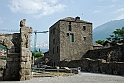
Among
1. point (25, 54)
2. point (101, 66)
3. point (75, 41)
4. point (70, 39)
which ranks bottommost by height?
point (101, 66)

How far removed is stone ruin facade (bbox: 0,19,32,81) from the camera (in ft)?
42.5

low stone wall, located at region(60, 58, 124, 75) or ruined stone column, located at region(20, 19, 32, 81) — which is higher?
ruined stone column, located at region(20, 19, 32, 81)

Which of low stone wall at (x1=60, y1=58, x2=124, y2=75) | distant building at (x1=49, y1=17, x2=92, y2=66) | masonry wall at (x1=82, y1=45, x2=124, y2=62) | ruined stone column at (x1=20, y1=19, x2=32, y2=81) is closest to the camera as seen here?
ruined stone column at (x1=20, y1=19, x2=32, y2=81)

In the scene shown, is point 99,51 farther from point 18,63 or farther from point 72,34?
point 18,63

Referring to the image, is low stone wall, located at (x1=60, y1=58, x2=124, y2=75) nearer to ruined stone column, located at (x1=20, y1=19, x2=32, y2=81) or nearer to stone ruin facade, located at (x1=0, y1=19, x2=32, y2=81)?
stone ruin facade, located at (x1=0, y1=19, x2=32, y2=81)

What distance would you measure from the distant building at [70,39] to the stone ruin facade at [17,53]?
25.3 meters

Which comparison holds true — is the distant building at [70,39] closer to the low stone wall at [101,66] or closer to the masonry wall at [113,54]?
the masonry wall at [113,54]

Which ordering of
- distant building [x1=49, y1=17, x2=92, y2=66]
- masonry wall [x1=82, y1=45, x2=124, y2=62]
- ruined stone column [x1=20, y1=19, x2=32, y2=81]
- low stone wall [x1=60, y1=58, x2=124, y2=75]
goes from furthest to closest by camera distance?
distant building [x1=49, y1=17, x2=92, y2=66] → masonry wall [x1=82, y1=45, x2=124, y2=62] → low stone wall [x1=60, y1=58, x2=124, y2=75] → ruined stone column [x1=20, y1=19, x2=32, y2=81]

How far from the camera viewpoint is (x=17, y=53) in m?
13.4

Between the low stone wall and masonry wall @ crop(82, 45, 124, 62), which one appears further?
masonry wall @ crop(82, 45, 124, 62)

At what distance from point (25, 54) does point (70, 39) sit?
2763 cm

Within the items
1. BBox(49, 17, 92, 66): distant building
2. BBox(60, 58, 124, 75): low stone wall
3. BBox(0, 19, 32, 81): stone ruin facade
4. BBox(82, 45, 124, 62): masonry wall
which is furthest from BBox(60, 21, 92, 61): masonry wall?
BBox(0, 19, 32, 81): stone ruin facade

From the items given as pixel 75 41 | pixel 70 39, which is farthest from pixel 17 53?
pixel 75 41

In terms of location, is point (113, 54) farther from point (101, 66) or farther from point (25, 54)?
point (25, 54)
